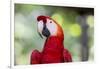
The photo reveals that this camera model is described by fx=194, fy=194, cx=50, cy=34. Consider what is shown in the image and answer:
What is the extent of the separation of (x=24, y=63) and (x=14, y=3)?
56cm

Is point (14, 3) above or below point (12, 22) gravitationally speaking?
above

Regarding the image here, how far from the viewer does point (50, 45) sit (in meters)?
1.89

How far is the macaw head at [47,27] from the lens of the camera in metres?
1.86

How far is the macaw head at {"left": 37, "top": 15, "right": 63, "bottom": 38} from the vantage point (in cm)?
186

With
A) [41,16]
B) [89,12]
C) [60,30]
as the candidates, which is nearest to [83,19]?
[89,12]

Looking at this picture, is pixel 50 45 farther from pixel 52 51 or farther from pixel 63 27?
pixel 63 27

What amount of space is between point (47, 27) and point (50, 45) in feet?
0.58

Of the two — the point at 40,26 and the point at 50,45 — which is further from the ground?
the point at 40,26

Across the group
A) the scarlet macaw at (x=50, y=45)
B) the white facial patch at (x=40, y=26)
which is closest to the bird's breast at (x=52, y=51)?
the scarlet macaw at (x=50, y=45)

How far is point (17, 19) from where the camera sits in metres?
1.78

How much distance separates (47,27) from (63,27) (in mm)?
164

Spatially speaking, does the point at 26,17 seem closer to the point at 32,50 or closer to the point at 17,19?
the point at 17,19

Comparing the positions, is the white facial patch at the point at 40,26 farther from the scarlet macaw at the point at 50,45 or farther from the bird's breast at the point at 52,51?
the bird's breast at the point at 52,51

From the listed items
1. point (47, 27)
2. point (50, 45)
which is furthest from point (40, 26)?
point (50, 45)
